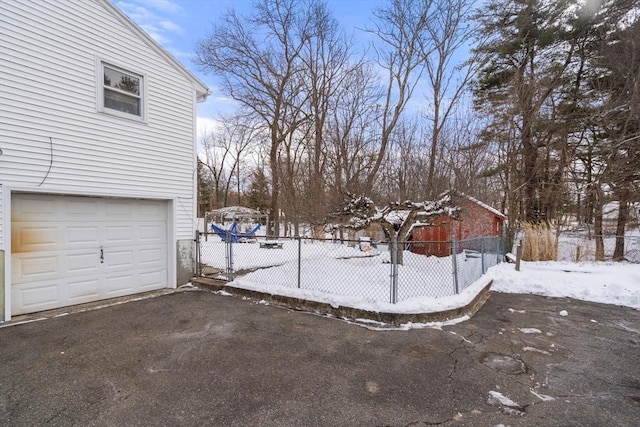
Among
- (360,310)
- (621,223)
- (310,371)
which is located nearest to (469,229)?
(621,223)

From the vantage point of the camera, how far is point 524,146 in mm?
12992

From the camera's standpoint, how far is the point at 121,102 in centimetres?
616

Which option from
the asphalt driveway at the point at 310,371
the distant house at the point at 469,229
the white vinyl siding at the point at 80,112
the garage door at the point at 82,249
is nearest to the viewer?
the asphalt driveway at the point at 310,371

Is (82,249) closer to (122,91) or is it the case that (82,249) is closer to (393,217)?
(122,91)

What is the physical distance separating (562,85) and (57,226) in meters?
17.0

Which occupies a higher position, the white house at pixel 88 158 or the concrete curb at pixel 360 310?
the white house at pixel 88 158

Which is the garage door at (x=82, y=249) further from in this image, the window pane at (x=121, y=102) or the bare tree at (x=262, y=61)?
the bare tree at (x=262, y=61)

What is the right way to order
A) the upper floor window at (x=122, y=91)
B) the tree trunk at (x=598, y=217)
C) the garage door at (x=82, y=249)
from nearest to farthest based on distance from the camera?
the garage door at (x=82, y=249) < the upper floor window at (x=122, y=91) < the tree trunk at (x=598, y=217)

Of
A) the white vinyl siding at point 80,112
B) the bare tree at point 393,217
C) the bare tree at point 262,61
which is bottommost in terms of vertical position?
the bare tree at point 393,217

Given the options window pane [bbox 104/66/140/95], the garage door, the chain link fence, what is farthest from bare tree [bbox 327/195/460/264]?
window pane [bbox 104/66/140/95]

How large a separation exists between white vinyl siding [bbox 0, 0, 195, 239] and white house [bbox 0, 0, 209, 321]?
2 cm

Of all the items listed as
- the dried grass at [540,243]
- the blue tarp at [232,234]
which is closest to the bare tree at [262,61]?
the blue tarp at [232,234]

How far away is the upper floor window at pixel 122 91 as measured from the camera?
5.95m

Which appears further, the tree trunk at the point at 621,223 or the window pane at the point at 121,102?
the tree trunk at the point at 621,223
